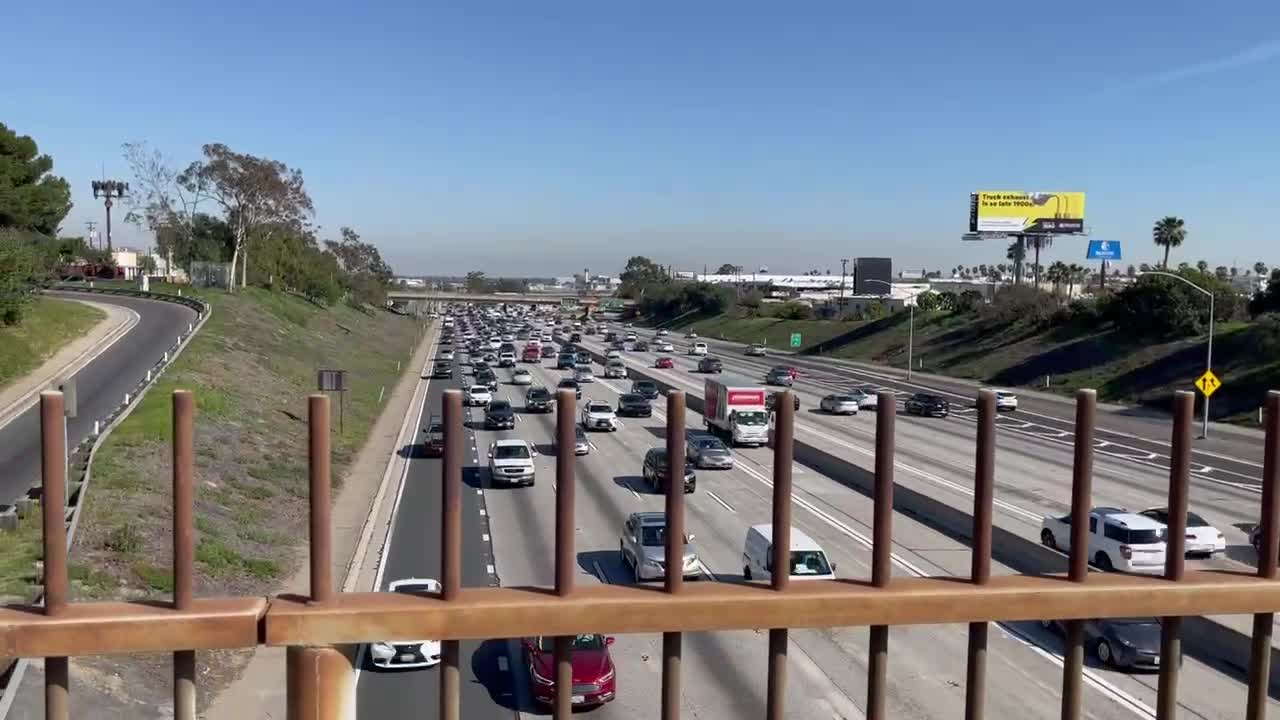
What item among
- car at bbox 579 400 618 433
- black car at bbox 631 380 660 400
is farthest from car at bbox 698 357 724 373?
car at bbox 579 400 618 433

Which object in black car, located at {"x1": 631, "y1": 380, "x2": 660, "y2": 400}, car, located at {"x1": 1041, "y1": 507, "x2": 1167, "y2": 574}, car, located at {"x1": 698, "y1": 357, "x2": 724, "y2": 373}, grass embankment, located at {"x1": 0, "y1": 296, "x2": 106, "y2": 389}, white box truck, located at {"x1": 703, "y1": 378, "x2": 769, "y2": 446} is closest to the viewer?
car, located at {"x1": 1041, "y1": 507, "x2": 1167, "y2": 574}

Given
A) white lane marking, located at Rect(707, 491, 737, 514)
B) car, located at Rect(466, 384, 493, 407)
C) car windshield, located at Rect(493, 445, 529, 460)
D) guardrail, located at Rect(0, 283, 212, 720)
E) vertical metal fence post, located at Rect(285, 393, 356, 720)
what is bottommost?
white lane marking, located at Rect(707, 491, 737, 514)

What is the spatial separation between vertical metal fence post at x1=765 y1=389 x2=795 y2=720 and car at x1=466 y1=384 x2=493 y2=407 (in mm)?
52522

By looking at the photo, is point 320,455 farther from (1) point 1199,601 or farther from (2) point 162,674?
(2) point 162,674

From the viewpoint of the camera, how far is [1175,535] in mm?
3275

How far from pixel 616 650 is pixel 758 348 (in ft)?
299

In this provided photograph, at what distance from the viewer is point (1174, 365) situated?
64.0m

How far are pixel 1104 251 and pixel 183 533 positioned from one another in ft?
343

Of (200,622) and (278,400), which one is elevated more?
(200,622)

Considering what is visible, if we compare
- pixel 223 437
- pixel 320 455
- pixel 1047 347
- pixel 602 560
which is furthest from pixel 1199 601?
pixel 1047 347

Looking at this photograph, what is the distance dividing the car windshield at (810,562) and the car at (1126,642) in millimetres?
4188

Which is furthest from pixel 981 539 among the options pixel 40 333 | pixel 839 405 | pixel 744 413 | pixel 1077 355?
pixel 1077 355

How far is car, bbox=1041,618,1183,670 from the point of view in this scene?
16078 mm

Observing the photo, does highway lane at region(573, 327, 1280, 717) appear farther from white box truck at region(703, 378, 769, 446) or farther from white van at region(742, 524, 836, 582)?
white van at region(742, 524, 836, 582)
